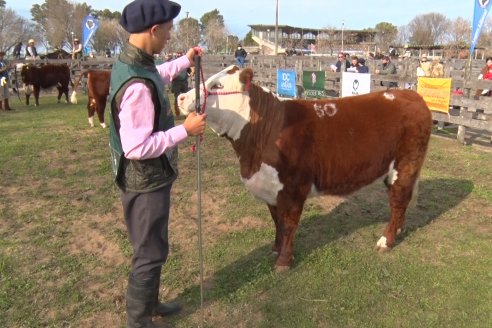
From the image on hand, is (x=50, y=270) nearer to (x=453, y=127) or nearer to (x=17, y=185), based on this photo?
(x=17, y=185)

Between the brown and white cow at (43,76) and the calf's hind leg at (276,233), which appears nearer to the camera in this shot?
the calf's hind leg at (276,233)

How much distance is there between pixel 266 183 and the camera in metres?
3.48

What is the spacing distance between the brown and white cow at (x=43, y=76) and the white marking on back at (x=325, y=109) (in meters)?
12.6

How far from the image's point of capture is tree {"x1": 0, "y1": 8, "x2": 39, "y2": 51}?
1880 inches

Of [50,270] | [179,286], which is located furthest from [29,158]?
[179,286]

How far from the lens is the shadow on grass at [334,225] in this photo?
11.4 ft

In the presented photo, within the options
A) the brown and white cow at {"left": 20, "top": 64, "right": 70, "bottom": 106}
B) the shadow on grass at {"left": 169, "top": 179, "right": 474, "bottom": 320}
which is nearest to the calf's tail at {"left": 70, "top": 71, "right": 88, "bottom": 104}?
the brown and white cow at {"left": 20, "top": 64, "right": 70, "bottom": 106}

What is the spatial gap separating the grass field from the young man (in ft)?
2.05

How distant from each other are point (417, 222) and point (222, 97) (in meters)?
2.78

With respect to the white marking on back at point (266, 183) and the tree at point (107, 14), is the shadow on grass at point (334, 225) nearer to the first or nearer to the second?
the white marking on back at point (266, 183)

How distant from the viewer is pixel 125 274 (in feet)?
12.0

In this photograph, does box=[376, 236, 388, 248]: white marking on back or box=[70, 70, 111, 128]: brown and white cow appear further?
box=[70, 70, 111, 128]: brown and white cow

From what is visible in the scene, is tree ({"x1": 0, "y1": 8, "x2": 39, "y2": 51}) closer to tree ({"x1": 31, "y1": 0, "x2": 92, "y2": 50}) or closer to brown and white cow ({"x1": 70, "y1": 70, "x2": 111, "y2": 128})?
tree ({"x1": 31, "y1": 0, "x2": 92, "y2": 50})

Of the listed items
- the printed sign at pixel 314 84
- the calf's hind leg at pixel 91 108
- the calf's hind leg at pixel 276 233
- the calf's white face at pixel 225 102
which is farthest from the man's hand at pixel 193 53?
the printed sign at pixel 314 84
